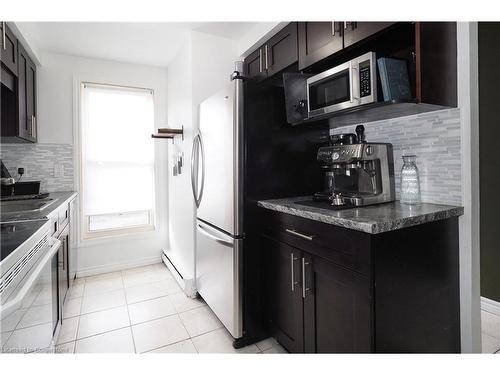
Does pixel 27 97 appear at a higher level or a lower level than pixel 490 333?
higher

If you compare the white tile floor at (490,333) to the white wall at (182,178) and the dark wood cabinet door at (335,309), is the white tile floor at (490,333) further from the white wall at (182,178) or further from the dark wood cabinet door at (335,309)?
the white wall at (182,178)

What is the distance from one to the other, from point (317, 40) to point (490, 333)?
6.94 ft

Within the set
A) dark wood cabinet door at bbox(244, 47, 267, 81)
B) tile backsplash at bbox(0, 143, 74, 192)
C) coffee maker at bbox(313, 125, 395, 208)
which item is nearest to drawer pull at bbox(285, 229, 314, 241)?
coffee maker at bbox(313, 125, 395, 208)

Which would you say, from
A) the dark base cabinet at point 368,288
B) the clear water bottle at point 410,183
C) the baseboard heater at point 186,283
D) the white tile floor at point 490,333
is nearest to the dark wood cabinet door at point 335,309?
the dark base cabinet at point 368,288

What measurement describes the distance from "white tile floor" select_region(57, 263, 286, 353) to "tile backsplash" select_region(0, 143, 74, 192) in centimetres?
110

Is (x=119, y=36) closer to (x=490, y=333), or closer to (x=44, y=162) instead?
(x=44, y=162)

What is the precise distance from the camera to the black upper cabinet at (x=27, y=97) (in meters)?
2.27

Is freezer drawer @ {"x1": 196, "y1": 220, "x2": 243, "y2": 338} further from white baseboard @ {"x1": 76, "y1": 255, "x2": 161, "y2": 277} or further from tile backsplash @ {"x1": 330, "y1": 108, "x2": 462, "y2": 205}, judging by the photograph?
white baseboard @ {"x1": 76, "y1": 255, "x2": 161, "y2": 277}

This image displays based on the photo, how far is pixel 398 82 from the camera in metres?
1.28

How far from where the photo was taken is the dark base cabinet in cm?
105

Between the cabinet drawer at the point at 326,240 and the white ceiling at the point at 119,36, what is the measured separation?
184cm

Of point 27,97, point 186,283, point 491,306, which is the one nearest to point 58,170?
point 27,97

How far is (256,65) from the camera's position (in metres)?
2.38
